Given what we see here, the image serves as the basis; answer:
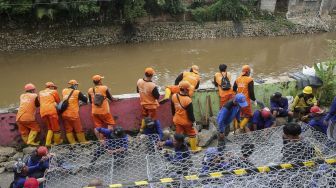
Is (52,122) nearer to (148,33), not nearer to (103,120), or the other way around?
(103,120)

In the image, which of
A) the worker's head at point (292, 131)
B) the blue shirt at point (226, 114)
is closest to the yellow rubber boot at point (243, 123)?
the blue shirt at point (226, 114)

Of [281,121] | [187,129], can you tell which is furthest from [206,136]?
[281,121]

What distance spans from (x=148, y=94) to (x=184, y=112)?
3.29 ft

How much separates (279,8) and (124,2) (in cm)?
1024

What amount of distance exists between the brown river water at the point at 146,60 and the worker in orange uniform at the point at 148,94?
6503mm

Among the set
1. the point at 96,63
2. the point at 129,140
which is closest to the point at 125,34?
the point at 96,63

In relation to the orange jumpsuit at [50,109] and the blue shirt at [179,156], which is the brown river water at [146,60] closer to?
the orange jumpsuit at [50,109]

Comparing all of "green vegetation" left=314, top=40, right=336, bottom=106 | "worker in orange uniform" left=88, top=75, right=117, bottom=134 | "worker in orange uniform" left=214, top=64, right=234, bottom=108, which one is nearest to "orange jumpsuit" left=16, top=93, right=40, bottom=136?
"worker in orange uniform" left=88, top=75, right=117, bottom=134

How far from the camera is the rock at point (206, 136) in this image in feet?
24.9

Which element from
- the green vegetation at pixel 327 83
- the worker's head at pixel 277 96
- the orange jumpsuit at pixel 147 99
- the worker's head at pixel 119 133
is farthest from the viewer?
the green vegetation at pixel 327 83

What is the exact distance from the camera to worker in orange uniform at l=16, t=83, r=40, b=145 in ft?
24.4

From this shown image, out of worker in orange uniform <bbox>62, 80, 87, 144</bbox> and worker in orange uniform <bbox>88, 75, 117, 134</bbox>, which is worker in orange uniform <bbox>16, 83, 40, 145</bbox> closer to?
worker in orange uniform <bbox>62, 80, 87, 144</bbox>

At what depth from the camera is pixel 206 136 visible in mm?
7746

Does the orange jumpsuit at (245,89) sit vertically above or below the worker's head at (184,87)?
below
